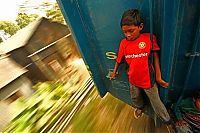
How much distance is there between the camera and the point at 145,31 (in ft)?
6.10

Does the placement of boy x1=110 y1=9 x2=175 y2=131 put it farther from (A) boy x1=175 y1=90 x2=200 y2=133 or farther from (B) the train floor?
(B) the train floor

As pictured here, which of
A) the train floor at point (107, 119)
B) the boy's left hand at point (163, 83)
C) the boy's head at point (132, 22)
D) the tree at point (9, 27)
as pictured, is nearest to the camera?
the boy's head at point (132, 22)

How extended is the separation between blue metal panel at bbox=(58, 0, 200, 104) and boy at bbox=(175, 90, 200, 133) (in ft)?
0.39

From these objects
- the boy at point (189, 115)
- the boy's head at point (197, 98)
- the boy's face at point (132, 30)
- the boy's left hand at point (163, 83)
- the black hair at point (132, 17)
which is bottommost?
the boy at point (189, 115)

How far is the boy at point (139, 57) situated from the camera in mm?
1721

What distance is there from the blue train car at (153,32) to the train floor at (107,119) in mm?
637

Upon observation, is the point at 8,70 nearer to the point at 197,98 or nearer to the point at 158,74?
the point at 158,74

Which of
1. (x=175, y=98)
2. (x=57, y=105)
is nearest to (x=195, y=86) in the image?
(x=175, y=98)

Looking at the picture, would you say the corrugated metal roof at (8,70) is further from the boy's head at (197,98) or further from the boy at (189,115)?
the boy's head at (197,98)

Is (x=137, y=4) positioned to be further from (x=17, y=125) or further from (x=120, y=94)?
(x=17, y=125)

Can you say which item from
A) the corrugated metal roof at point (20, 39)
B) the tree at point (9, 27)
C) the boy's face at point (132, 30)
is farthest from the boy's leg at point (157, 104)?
the tree at point (9, 27)

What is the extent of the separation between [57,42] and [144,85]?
17.4 meters

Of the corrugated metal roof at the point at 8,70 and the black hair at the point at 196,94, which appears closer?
the black hair at the point at 196,94

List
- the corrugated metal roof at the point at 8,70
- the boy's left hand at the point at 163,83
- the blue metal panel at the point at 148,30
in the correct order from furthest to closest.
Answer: the corrugated metal roof at the point at 8,70
the boy's left hand at the point at 163,83
the blue metal panel at the point at 148,30
